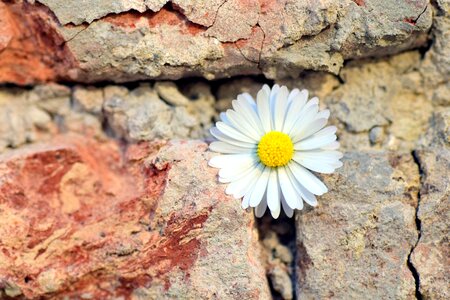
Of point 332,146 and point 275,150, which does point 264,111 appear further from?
point 332,146

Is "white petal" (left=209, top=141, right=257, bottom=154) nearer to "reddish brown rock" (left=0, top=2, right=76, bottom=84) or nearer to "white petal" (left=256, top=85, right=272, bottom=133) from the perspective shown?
"white petal" (left=256, top=85, right=272, bottom=133)

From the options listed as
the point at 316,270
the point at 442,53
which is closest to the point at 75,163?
the point at 316,270

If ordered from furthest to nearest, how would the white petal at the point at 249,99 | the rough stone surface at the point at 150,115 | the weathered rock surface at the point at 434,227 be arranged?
the rough stone surface at the point at 150,115, the white petal at the point at 249,99, the weathered rock surface at the point at 434,227

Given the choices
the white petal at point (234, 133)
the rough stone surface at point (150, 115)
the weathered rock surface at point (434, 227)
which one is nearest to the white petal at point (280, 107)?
the white petal at point (234, 133)

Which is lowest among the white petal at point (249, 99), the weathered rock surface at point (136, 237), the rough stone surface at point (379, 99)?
the weathered rock surface at point (136, 237)

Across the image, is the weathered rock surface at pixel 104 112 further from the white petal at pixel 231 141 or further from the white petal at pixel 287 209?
the white petal at pixel 287 209

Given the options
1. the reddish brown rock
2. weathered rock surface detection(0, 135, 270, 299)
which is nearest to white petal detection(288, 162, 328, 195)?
weathered rock surface detection(0, 135, 270, 299)

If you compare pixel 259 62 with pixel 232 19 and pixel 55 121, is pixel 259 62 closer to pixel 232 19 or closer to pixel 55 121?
pixel 232 19
